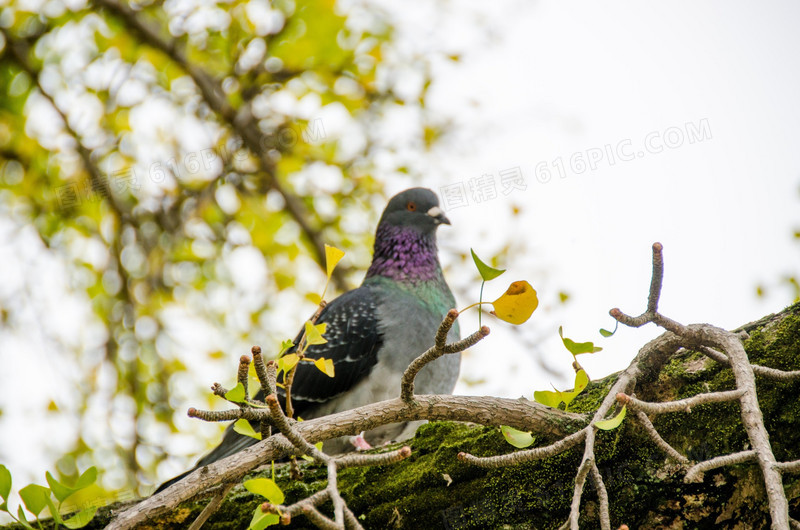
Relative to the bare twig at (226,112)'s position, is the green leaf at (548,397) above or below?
below

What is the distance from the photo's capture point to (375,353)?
3.81m

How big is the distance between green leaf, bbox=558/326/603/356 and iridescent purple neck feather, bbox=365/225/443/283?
254cm

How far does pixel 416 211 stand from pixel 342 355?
126cm

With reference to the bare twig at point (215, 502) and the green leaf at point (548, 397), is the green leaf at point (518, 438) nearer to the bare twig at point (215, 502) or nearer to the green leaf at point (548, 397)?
the green leaf at point (548, 397)

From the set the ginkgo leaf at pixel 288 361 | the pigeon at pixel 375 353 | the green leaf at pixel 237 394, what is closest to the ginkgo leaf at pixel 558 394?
the ginkgo leaf at pixel 288 361

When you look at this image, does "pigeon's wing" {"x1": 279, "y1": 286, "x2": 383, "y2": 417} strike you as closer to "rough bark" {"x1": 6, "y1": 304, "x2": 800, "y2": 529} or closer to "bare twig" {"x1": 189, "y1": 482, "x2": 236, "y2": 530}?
"rough bark" {"x1": 6, "y1": 304, "x2": 800, "y2": 529}

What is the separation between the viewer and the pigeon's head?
4605 mm

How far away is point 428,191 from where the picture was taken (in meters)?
4.71

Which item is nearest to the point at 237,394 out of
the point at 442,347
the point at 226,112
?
the point at 442,347

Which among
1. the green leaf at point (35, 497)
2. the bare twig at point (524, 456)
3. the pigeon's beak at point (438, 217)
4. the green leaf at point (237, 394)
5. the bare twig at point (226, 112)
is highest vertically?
the bare twig at point (226, 112)

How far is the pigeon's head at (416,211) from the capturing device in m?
4.61

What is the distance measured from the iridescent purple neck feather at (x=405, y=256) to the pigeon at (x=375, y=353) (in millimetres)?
14

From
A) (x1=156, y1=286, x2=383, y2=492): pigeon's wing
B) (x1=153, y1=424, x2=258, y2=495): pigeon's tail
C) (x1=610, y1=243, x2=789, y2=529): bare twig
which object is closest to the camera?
(x1=610, y1=243, x2=789, y2=529): bare twig

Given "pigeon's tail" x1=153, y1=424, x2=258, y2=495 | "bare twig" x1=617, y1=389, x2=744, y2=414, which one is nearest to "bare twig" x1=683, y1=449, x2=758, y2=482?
"bare twig" x1=617, y1=389, x2=744, y2=414
